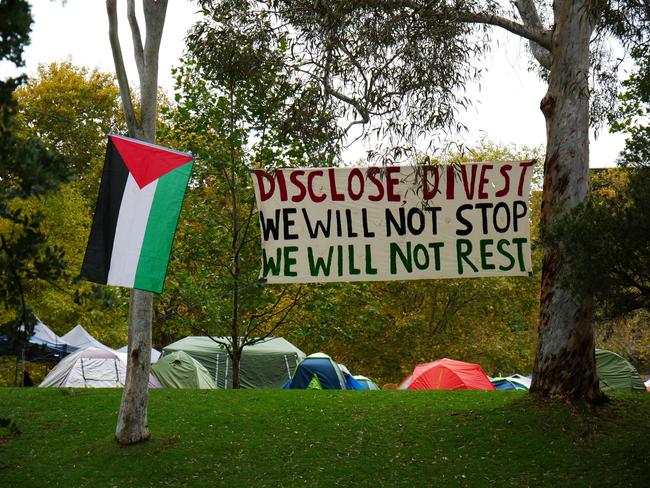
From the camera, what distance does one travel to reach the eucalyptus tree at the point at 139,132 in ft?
35.0

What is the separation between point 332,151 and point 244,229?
19.3 feet

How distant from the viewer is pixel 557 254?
10.4 metres

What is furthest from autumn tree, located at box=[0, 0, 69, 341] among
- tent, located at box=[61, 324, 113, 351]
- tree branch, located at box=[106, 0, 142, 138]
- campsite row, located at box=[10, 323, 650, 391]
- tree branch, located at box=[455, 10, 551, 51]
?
tent, located at box=[61, 324, 113, 351]

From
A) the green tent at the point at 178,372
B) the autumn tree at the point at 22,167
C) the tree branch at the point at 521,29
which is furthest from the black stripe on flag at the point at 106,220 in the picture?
the green tent at the point at 178,372

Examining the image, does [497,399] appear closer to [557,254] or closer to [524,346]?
[557,254]

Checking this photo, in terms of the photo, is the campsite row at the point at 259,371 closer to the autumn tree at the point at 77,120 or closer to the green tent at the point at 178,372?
the green tent at the point at 178,372

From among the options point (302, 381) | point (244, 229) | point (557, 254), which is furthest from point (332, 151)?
point (302, 381)

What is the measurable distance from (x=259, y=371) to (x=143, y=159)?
14757 mm

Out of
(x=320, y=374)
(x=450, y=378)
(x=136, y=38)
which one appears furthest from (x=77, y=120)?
(x=136, y=38)

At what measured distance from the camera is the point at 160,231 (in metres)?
8.69

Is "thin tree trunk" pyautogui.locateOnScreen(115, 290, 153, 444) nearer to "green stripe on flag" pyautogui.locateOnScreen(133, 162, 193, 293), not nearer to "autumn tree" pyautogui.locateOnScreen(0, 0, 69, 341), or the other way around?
"green stripe on flag" pyautogui.locateOnScreen(133, 162, 193, 293)

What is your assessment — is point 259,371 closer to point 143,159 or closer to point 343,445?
point 343,445

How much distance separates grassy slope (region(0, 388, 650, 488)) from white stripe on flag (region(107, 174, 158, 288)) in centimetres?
294

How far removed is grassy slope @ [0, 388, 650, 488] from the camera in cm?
960
